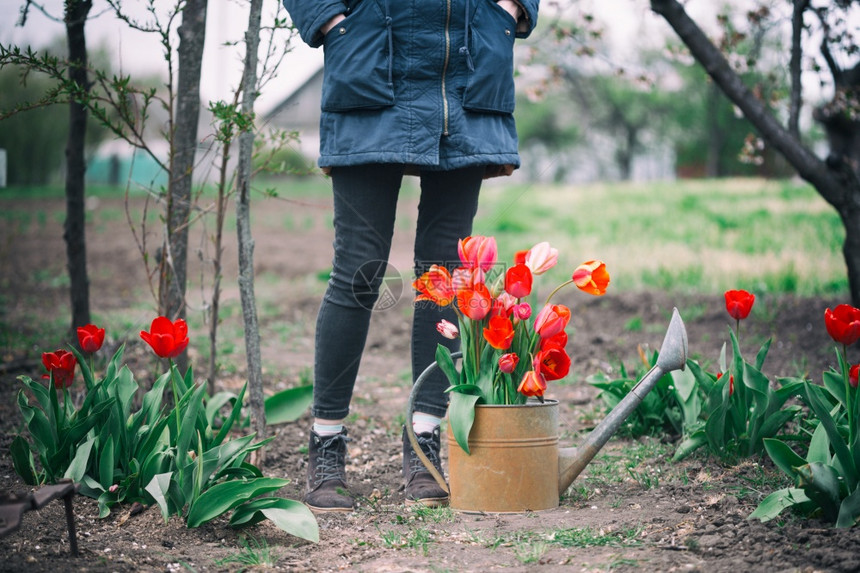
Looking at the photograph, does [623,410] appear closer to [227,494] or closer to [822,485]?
[822,485]

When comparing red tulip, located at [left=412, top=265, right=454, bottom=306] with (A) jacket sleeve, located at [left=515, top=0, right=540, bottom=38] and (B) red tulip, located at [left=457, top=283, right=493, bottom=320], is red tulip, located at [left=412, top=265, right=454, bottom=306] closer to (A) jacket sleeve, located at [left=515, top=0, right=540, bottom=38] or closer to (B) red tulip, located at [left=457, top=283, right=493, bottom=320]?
(B) red tulip, located at [left=457, top=283, right=493, bottom=320]

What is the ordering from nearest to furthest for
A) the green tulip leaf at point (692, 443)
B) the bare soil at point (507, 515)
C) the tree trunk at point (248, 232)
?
the bare soil at point (507, 515) < the green tulip leaf at point (692, 443) < the tree trunk at point (248, 232)

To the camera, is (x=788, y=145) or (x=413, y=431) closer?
(x=413, y=431)

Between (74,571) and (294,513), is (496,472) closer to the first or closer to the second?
(294,513)

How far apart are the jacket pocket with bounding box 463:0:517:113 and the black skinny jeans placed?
19 centimetres

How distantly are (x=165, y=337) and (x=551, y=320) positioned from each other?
0.91 metres

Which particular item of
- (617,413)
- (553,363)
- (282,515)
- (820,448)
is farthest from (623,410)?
(282,515)

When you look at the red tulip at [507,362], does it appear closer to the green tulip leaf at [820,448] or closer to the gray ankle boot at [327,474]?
the gray ankle boot at [327,474]

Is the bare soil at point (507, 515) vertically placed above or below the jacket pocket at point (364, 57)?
below

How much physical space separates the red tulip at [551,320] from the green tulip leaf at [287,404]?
1.16 metres

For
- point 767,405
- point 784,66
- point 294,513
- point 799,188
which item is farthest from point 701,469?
point 799,188

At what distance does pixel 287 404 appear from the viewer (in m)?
2.91

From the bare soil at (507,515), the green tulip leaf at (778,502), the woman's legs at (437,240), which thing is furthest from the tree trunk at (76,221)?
the green tulip leaf at (778,502)

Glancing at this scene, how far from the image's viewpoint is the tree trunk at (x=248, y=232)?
2.49 m
